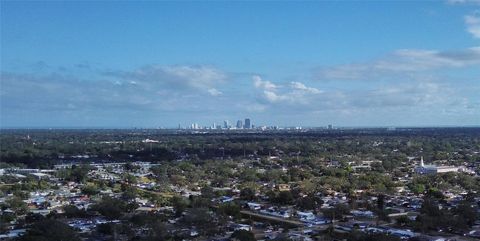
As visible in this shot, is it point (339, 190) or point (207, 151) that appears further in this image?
point (207, 151)

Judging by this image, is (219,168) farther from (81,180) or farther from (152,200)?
(152,200)

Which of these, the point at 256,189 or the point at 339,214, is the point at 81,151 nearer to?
the point at 256,189

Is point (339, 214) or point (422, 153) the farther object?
point (422, 153)

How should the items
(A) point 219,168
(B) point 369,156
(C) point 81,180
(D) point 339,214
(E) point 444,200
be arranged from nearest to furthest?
(D) point 339,214 → (E) point 444,200 → (C) point 81,180 → (A) point 219,168 → (B) point 369,156

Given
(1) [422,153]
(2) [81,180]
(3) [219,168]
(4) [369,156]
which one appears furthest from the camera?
(1) [422,153]

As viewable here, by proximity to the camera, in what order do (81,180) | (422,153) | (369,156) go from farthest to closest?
(422,153) → (369,156) → (81,180)

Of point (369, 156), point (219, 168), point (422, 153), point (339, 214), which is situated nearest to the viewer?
point (339, 214)

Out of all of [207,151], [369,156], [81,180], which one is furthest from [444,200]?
[207,151]

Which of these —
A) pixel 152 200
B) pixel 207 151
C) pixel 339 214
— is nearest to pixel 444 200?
pixel 339 214
